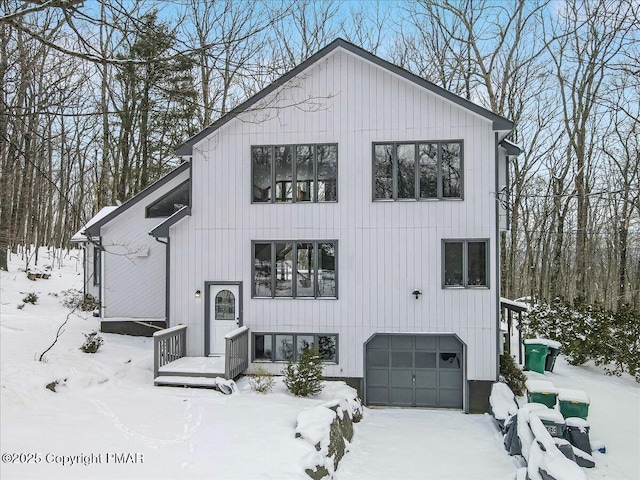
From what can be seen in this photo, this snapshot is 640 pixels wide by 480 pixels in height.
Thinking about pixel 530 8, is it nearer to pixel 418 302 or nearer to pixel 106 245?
pixel 418 302

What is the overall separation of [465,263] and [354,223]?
280 centimetres

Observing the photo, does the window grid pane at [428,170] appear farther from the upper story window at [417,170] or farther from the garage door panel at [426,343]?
the garage door panel at [426,343]

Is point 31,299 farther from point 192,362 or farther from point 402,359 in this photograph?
point 402,359

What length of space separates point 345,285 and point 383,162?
314 cm

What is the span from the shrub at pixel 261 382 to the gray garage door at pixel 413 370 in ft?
8.34

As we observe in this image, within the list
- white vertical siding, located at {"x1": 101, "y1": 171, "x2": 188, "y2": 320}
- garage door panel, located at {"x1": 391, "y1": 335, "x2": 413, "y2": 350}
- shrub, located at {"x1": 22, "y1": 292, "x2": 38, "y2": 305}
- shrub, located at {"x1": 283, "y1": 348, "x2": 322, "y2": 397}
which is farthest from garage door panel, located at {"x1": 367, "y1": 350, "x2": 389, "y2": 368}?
A: shrub, located at {"x1": 22, "y1": 292, "x2": 38, "y2": 305}

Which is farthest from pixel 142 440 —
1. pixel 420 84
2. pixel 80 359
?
pixel 420 84

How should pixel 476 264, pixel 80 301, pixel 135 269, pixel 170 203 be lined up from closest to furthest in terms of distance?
pixel 476 264 < pixel 170 203 < pixel 135 269 < pixel 80 301

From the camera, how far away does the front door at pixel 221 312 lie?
11703 millimetres

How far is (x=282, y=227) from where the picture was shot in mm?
11547

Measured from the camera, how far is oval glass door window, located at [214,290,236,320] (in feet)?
38.5

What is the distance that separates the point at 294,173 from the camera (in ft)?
38.0

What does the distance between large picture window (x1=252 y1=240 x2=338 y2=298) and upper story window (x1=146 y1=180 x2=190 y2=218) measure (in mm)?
3237

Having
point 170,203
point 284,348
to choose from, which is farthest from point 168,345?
point 170,203
